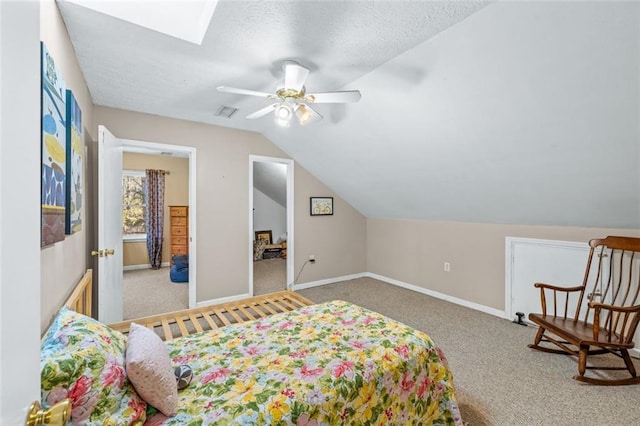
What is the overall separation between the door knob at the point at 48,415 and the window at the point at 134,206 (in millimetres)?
6110

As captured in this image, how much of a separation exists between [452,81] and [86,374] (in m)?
2.57

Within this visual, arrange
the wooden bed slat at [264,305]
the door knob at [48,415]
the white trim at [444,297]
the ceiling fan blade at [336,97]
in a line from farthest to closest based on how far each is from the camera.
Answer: the white trim at [444,297], the wooden bed slat at [264,305], the ceiling fan blade at [336,97], the door knob at [48,415]

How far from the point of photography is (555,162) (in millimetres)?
2322

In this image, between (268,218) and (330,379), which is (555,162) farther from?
(268,218)

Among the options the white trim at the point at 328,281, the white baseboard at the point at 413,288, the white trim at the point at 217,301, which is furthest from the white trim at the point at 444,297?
the white trim at the point at 217,301

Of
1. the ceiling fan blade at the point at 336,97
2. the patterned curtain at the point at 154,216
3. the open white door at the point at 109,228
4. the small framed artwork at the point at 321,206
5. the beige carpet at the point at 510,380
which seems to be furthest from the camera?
the patterned curtain at the point at 154,216

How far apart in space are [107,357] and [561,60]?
2.70 m

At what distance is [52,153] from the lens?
129 cm

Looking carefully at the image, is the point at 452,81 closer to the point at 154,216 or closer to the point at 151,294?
the point at 151,294

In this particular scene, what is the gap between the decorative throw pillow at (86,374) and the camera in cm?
89

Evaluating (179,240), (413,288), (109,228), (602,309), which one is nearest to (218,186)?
(109,228)

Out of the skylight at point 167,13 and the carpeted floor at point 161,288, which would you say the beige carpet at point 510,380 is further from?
the skylight at point 167,13

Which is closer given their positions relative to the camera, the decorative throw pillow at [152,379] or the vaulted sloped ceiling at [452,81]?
the decorative throw pillow at [152,379]

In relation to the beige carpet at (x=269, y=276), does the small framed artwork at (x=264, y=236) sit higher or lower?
higher
